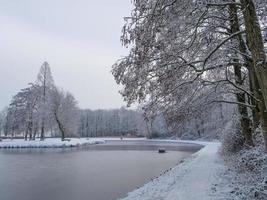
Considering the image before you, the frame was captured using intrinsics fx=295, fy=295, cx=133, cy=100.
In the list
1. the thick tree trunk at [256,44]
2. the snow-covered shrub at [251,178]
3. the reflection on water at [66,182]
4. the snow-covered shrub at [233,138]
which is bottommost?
the reflection on water at [66,182]

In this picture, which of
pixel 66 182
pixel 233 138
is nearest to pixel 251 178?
pixel 233 138

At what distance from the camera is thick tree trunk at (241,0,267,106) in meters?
4.35

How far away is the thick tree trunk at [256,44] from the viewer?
4.35m

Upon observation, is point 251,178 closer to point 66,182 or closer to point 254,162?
point 254,162

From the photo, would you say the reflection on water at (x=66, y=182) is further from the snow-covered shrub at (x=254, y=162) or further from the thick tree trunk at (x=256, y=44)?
the thick tree trunk at (x=256, y=44)

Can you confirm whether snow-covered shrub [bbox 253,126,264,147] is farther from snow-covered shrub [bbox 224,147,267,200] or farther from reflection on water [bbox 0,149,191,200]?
reflection on water [bbox 0,149,191,200]

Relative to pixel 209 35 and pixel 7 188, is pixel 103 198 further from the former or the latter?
pixel 209 35

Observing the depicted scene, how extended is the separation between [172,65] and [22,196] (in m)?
Result: 8.71

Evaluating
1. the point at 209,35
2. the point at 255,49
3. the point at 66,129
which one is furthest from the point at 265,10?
the point at 66,129

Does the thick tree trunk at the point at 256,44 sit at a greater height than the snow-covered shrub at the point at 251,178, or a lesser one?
greater

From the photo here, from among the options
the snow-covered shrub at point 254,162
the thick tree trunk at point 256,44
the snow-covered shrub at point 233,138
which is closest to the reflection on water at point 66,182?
the snow-covered shrub at point 233,138

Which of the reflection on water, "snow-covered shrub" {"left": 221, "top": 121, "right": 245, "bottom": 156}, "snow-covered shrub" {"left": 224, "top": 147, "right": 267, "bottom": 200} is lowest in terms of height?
the reflection on water

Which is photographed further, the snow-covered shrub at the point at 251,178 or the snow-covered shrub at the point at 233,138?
the snow-covered shrub at the point at 233,138

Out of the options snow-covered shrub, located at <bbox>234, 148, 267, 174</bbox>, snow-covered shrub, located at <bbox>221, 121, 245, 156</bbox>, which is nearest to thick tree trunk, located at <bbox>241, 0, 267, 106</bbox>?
snow-covered shrub, located at <bbox>234, 148, 267, 174</bbox>
